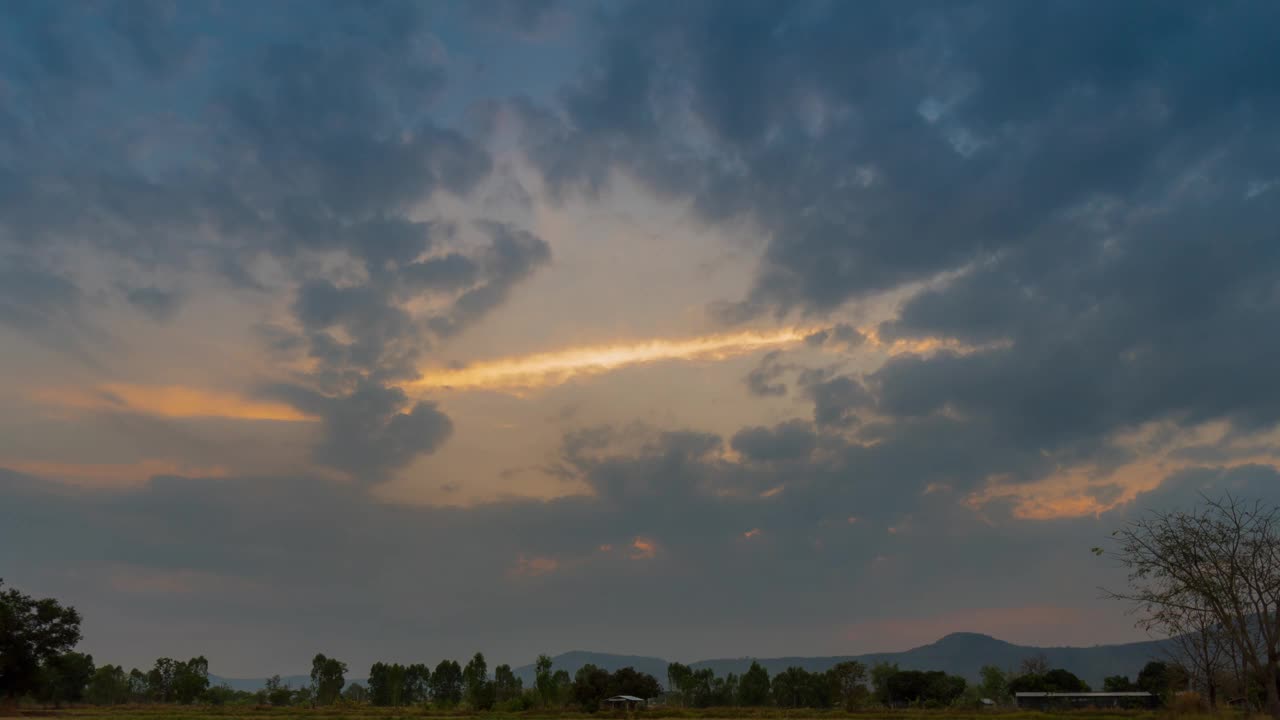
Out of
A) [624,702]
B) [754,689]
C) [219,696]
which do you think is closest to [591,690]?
[624,702]

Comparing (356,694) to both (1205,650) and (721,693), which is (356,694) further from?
(1205,650)

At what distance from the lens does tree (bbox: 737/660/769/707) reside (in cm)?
14012

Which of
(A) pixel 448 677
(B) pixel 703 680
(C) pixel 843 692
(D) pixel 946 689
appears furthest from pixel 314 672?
(D) pixel 946 689

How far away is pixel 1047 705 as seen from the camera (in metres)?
112

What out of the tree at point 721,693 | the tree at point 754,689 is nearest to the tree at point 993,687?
the tree at point 754,689

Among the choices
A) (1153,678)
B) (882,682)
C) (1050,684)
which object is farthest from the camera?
(882,682)

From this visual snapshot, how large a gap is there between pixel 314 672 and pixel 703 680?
235 ft

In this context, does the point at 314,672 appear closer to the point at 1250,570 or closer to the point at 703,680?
the point at 703,680

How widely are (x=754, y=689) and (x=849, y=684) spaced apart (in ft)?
74.7

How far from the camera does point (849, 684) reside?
123812 mm

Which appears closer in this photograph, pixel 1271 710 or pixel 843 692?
pixel 1271 710

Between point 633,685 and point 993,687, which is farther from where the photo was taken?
point 993,687

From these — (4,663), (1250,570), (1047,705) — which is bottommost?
(1047,705)

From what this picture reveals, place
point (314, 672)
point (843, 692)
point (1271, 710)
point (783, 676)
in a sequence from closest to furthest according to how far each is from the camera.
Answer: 1. point (1271, 710)
2. point (843, 692)
3. point (783, 676)
4. point (314, 672)
